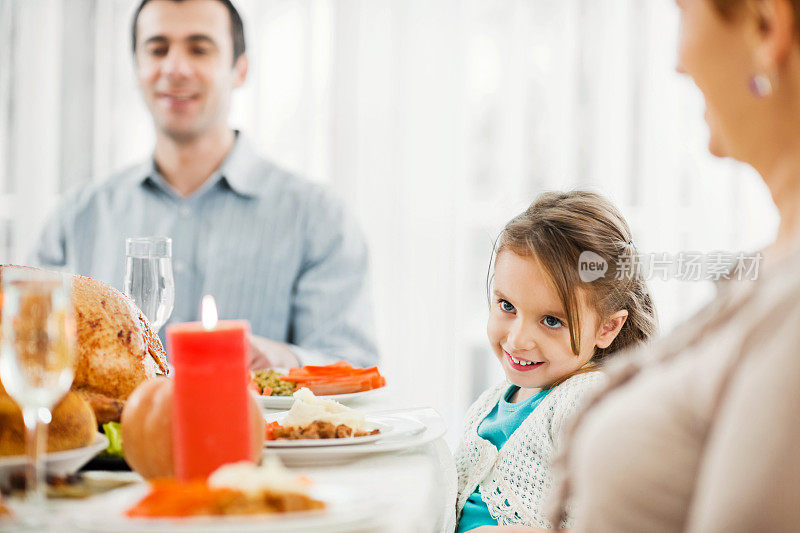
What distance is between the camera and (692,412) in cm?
68

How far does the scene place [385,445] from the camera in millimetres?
1069

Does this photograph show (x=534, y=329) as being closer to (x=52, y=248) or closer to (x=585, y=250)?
(x=585, y=250)

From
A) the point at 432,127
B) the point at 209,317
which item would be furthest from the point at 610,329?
the point at 432,127

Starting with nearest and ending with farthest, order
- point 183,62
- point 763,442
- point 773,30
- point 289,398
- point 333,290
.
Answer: point 763,442, point 773,30, point 289,398, point 333,290, point 183,62

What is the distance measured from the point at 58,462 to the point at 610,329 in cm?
122

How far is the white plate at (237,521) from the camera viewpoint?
633 mm

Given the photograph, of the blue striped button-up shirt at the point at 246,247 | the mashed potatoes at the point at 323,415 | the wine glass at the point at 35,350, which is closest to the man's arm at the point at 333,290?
the blue striped button-up shirt at the point at 246,247

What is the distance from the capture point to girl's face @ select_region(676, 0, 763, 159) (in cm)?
75

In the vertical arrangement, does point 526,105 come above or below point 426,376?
above

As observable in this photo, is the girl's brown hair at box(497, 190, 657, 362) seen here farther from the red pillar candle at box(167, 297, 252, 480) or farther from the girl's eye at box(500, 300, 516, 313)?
the red pillar candle at box(167, 297, 252, 480)

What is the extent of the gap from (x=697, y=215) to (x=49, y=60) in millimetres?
3574

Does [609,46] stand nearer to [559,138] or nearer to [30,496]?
[559,138]

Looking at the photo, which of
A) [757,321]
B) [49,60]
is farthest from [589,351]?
[49,60]

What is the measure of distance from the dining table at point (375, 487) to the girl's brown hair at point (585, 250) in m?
0.45
